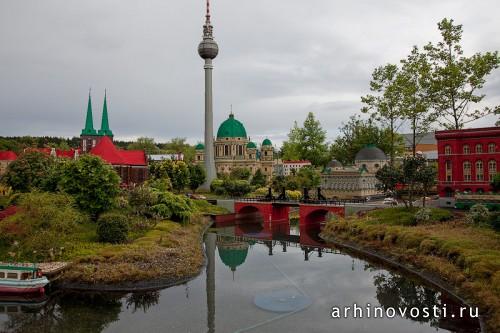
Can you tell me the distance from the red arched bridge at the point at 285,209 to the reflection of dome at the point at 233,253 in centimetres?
1126

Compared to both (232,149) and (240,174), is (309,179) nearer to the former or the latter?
(240,174)

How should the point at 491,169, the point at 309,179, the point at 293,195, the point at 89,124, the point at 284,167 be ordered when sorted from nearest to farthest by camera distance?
the point at 491,169 → the point at 293,195 → the point at 309,179 → the point at 89,124 → the point at 284,167

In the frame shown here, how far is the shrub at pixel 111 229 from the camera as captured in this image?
1379 inches

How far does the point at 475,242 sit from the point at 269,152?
3647 inches

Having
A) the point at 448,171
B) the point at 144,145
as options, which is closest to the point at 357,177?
the point at 448,171

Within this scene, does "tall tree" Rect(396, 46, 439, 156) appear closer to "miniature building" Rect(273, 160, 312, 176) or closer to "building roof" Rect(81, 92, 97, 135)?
"building roof" Rect(81, 92, 97, 135)

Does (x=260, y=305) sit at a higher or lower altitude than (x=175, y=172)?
lower

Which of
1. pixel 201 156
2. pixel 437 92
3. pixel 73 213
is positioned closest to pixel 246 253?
pixel 73 213

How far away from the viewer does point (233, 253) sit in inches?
1658

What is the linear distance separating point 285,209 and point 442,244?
34.8 m

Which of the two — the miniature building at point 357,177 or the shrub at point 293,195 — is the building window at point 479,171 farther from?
the shrub at point 293,195

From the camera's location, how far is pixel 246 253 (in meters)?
42.1

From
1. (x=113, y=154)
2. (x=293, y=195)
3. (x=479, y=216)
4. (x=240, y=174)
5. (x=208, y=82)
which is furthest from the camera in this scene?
(x=240, y=174)

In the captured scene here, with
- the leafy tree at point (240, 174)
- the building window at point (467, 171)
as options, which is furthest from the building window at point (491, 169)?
the leafy tree at point (240, 174)
